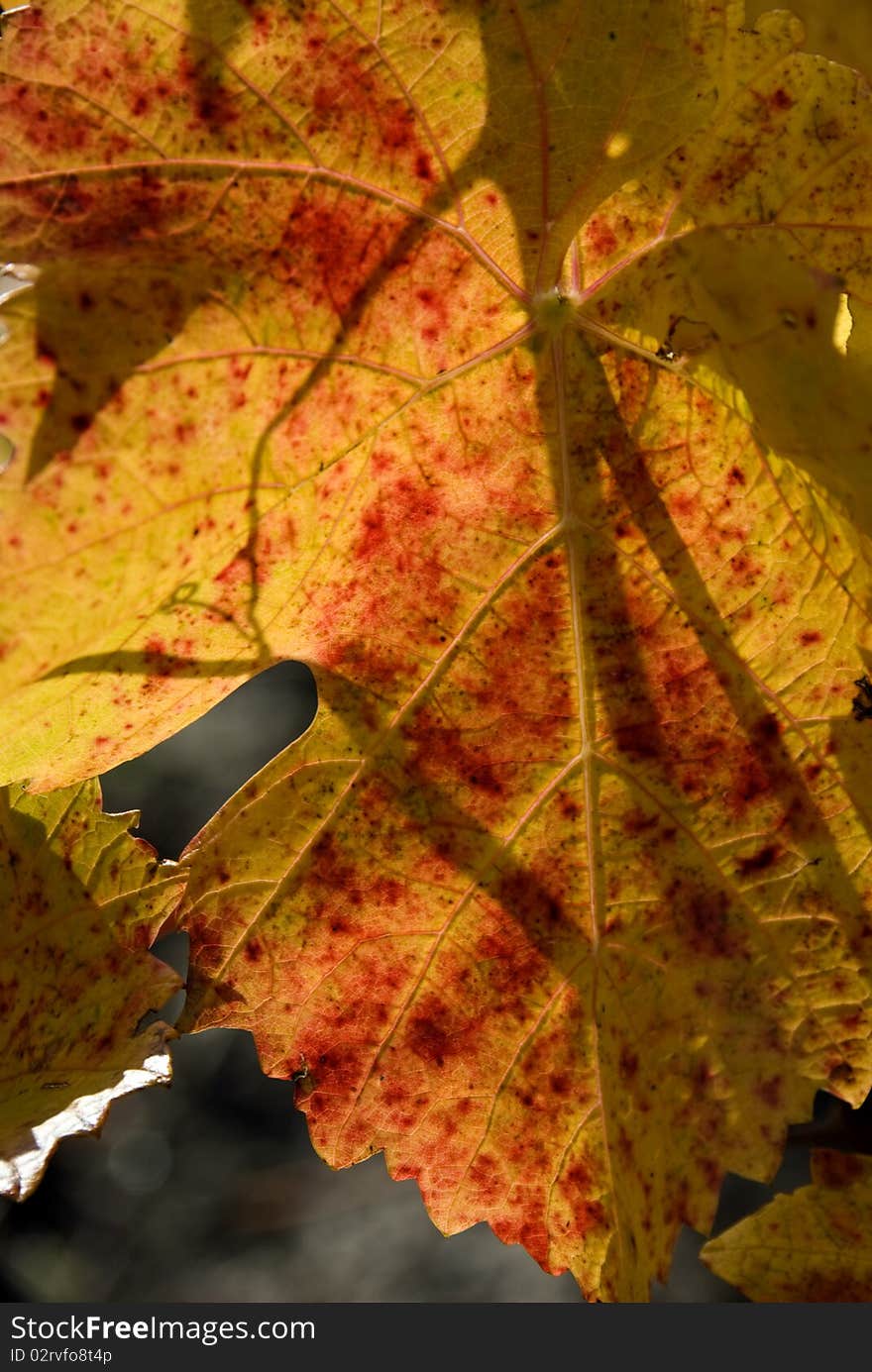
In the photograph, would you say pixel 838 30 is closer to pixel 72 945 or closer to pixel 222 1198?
pixel 72 945

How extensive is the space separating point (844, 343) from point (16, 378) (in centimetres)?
55

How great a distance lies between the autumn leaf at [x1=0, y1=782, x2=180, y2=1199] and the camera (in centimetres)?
109

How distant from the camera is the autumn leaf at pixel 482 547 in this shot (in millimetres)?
800

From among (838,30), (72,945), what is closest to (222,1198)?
(72,945)

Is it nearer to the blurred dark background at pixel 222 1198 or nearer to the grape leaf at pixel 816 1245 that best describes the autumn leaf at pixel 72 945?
the grape leaf at pixel 816 1245

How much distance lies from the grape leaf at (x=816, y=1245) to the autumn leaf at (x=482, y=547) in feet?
0.58

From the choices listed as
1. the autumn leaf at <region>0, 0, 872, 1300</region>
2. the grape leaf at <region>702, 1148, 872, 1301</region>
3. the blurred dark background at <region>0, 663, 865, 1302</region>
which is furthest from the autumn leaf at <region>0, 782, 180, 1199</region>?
the blurred dark background at <region>0, 663, 865, 1302</region>

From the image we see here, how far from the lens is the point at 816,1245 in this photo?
46.8 inches

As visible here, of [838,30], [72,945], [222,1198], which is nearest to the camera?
[838,30]

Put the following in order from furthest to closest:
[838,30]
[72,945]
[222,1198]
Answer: [222,1198]
[72,945]
[838,30]

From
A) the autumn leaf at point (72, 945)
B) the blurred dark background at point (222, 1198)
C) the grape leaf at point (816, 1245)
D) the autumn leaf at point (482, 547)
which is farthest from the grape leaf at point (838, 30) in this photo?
the blurred dark background at point (222, 1198)

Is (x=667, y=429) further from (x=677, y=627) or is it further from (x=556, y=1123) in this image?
(x=556, y=1123)

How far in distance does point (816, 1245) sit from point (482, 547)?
0.73 metres

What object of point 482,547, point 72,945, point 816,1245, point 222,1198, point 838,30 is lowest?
point 222,1198
